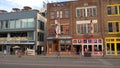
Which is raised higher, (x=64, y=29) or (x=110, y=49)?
(x=64, y=29)

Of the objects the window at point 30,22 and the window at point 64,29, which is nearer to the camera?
the window at point 64,29

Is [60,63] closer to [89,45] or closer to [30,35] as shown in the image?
[89,45]

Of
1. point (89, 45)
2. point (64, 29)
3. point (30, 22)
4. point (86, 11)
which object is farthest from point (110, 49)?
point (30, 22)

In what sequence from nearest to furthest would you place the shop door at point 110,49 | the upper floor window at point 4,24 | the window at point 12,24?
the shop door at point 110,49
the window at point 12,24
the upper floor window at point 4,24

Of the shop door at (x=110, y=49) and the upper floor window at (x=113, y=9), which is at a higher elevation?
the upper floor window at (x=113, y=9)

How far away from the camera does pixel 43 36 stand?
58.1m

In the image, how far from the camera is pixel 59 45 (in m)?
50.3

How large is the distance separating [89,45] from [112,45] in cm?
465

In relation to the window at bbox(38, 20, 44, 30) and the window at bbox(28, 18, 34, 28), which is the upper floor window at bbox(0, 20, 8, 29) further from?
the window at bbox(38, 20, 44, 30)

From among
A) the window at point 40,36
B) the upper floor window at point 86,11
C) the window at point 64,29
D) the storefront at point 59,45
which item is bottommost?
the storefront at point 59,45

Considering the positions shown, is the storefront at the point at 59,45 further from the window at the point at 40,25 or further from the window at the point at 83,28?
the window at the point at 40,25

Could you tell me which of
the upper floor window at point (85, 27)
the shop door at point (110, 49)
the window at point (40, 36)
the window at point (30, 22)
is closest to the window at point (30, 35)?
the window at point (30, 22)

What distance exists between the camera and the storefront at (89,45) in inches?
1860

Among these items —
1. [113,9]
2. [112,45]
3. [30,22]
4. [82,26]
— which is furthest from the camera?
[30,22]
